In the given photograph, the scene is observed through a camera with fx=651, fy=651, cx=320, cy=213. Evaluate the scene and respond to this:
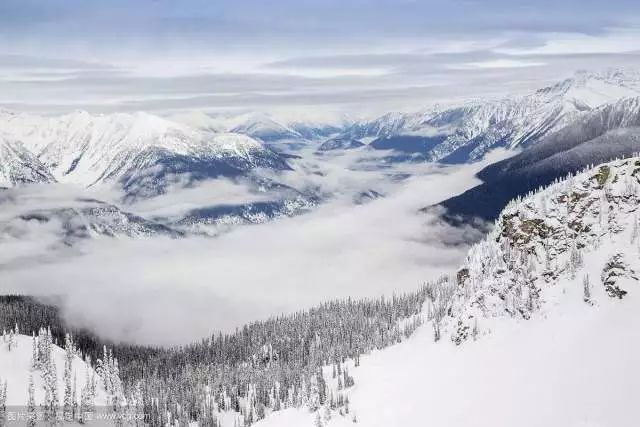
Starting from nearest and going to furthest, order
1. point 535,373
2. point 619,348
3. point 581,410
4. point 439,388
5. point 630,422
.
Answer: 1. point 630,422
2. point 581,410
3. point 619,348
4. point 535,373
5. point 439,388

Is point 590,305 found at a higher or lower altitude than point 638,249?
lower

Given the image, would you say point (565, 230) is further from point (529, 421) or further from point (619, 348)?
point (529, 421)

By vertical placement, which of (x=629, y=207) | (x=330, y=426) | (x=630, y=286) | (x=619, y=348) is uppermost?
(x=629, y=207)

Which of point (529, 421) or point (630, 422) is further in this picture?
point (529, 421)

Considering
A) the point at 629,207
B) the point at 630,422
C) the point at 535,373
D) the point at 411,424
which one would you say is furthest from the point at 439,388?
the point at 629,207

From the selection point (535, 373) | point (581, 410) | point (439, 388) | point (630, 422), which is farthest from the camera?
point (439, 388)

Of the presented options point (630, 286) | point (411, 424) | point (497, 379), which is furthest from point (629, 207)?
point (411, 424)

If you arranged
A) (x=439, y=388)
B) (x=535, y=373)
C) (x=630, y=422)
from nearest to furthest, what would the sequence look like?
(x=630, y=422) < (x=535, y=373) < (x=439, y=388)

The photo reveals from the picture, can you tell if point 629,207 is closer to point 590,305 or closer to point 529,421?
point 590,305

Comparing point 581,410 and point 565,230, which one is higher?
point 565,230
